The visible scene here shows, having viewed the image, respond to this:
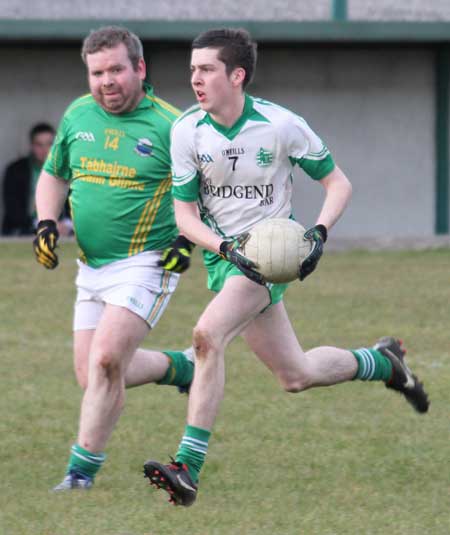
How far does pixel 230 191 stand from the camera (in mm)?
6539

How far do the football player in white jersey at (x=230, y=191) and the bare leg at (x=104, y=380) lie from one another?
45 centimetres

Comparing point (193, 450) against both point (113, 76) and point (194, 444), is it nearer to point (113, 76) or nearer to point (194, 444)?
point (194, 444)

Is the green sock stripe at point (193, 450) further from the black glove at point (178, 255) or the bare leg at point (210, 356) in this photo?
the black glove at point (178, 255)

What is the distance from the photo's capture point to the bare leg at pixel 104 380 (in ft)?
21.3

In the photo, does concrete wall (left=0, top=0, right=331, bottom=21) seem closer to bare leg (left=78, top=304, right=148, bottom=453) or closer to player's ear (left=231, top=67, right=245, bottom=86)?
player's ear (left=231, top=67, right=245, bottom=86)

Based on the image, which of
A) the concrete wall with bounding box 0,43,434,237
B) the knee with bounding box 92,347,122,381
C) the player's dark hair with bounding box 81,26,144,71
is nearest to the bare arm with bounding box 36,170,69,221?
the player's dark hair with bounding box 81,26,144,71

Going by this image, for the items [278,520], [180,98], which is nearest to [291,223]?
[278,520]

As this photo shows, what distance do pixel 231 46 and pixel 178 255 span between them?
1012mm

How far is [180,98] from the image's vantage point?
66.6ft

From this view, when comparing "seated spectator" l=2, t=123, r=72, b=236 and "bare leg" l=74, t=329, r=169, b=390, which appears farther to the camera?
"seated spectator" l=2, t=123, r=72, b=236

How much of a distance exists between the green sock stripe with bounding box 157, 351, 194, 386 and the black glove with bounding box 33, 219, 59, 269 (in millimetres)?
1203

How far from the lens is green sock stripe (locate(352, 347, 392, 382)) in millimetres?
7520

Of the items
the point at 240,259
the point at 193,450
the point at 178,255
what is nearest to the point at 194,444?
the point at 193,450

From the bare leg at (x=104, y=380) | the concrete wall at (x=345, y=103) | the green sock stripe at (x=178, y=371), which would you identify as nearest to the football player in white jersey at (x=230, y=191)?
the bare leg at (x=104, y=380)
